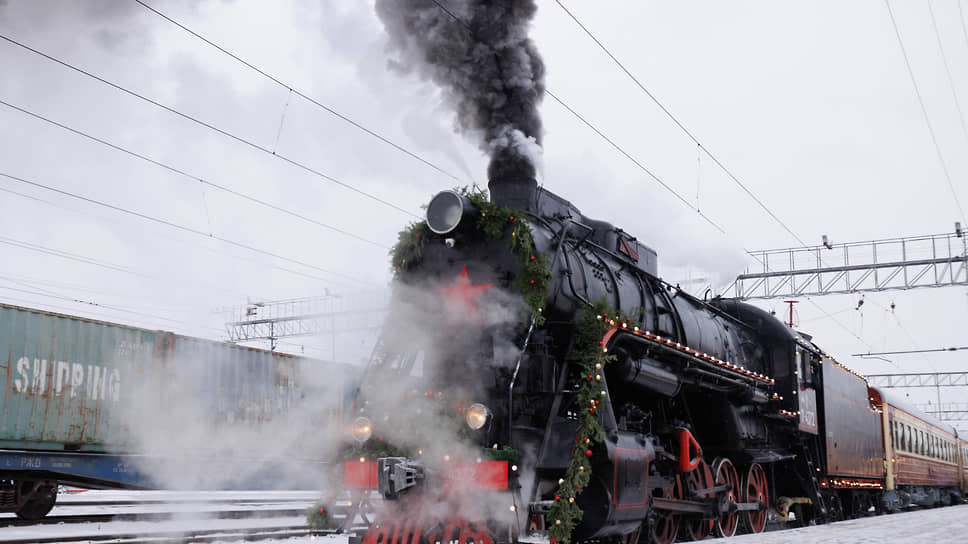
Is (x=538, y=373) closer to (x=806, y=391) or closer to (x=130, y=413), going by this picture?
(x=806, y=391)

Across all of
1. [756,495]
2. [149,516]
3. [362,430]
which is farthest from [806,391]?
[149,516]

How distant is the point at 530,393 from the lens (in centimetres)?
725

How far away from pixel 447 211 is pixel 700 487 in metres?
4.91

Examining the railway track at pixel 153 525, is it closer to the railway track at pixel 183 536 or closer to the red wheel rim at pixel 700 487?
the railway track at pixel 183 536

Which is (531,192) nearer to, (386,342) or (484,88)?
(484,88)

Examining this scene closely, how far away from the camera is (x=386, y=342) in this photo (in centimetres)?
766

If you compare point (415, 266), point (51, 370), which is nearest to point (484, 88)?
point (415, 266)

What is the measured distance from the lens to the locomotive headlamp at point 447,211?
7.37 meters

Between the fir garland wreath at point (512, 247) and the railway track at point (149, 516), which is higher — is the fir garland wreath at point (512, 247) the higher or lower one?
the higher one

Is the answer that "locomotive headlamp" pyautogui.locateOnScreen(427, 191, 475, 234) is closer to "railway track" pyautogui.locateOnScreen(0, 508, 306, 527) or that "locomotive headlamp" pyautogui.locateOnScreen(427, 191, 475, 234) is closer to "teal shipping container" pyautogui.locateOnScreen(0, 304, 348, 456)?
"teal shipping container" pyautogui.locateOnScreen(0, 304, 348, 456)

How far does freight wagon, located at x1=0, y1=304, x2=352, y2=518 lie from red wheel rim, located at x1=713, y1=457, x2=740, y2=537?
4.99 meters

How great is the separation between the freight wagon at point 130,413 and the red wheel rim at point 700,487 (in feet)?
14.8

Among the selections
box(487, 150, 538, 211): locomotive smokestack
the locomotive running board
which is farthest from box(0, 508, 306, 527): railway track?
the locomotive running board

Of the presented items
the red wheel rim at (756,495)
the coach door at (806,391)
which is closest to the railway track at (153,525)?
the red wheel rim at (756,495)
